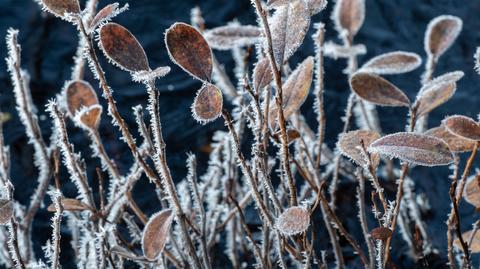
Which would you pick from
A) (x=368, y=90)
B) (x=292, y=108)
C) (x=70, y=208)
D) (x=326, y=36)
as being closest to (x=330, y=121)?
(x=326, y=36)

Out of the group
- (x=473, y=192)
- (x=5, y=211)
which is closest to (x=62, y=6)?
(x=5, y=211)

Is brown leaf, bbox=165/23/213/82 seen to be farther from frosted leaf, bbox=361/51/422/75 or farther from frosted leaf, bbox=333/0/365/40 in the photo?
frosted leaf, bbox=333/0/365/40

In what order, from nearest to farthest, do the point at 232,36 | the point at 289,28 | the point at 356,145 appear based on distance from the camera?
the point at 289,28
the point at 356,145
the point at 232,36

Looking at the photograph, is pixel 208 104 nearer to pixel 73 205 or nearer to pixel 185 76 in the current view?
pixel 73 205

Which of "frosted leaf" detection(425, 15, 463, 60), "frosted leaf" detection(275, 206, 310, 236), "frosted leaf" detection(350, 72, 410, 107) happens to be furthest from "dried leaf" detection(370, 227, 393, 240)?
"frosted leaf" detection(425, 15, 463, 60)

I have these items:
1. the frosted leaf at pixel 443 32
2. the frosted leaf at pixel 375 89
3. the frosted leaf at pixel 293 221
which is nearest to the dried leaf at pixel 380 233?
the frosted leaf at pixel 293 221

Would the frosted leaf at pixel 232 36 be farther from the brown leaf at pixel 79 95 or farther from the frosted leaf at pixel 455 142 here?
the frosted leaf at pixel 455 142
